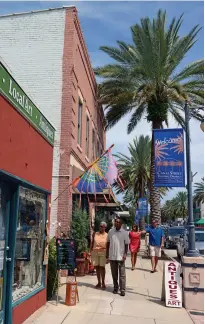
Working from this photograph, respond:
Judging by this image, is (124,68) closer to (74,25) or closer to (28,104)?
(74,25)

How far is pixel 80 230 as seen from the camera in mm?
12047

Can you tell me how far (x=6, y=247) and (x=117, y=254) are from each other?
3.75 m

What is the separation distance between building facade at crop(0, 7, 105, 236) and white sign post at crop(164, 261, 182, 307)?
185 inches

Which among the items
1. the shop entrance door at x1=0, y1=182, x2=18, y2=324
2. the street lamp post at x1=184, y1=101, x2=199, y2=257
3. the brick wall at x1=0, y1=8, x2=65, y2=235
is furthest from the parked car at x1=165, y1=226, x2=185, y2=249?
the shop entrance door at x1=0, y1=182, x2=18, y2=324

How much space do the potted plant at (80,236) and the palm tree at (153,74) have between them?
7.62 m

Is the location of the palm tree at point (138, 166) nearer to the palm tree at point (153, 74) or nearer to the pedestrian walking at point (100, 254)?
the palm tree at point (153, 74)

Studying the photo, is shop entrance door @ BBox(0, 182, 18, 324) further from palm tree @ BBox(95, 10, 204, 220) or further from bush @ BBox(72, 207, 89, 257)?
→ palm tree @ BBox(95, 10, 204, 220)

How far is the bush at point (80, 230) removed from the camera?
11781mm

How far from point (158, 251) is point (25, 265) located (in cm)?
655

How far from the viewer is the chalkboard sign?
311 inches

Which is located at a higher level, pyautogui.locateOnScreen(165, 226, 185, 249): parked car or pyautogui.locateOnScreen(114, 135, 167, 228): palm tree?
pyautogui.locateOnScreen(114, 135, 167, 228): palm tree

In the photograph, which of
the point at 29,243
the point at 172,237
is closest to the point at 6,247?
the point at 29,243

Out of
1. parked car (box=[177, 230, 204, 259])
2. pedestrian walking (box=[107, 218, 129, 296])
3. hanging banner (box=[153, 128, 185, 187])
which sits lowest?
parked car (box=[177, 230, 204, 259])

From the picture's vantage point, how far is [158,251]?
40.6ft
